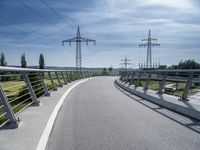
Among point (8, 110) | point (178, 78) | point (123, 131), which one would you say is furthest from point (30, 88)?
point (178, 78)

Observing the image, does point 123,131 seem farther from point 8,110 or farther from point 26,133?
point 8,110

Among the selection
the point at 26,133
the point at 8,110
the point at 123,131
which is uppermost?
the point at 8,110

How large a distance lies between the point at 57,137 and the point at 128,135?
5.26 feet

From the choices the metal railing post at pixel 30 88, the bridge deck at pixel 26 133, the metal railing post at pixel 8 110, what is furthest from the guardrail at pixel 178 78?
the metal railing post at pixel 8 110

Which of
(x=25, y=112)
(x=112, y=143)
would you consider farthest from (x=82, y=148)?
(x=25, y=112)

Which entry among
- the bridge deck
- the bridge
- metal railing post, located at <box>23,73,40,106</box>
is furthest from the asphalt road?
metal railing post, located at <box>23,73,40,106</box>

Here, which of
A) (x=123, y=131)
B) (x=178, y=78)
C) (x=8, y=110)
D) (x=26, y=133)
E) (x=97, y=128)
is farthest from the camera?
(x=178, y=78)

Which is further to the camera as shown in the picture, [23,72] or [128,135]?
[23,72]

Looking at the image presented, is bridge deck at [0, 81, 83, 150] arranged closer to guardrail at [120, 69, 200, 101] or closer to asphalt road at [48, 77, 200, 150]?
asphalt road at [48, 77, 200, 150]

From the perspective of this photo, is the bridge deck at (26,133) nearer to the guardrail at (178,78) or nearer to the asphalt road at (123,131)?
the asphalt road at (123,131)

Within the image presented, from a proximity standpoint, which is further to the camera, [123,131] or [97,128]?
[97,128]

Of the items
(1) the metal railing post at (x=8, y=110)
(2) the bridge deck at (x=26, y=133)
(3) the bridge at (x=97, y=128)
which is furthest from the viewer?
(1) the metal railing post at (x=8, y=110)

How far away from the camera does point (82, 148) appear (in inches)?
232

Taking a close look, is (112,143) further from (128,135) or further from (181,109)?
(181,109)
